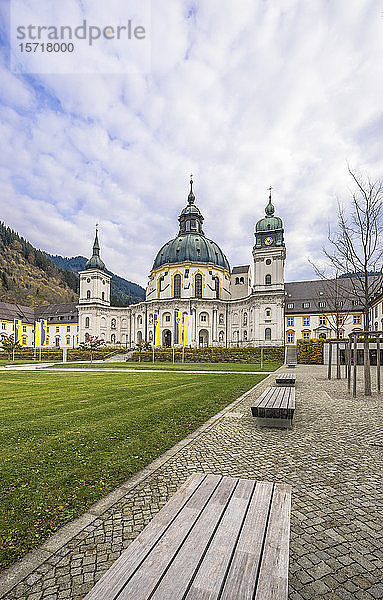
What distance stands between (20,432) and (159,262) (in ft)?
210

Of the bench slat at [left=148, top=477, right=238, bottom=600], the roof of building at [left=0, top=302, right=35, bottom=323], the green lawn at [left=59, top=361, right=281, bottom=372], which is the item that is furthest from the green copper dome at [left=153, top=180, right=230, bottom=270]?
the bench slat at [left=148, top=477, right=238, bottom=600]

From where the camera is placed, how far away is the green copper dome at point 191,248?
6631 centimetres

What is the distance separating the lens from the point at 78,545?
10.0ft

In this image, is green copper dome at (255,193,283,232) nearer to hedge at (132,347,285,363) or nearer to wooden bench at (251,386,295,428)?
hedge at (132,347,285,363)

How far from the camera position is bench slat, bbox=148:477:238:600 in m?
1.76

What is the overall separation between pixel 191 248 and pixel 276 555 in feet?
214

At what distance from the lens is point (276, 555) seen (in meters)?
2.07

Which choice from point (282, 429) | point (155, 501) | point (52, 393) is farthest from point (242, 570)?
point (52, 393)

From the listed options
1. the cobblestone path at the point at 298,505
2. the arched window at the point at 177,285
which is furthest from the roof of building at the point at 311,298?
the cobblestone path at the point at 298,505

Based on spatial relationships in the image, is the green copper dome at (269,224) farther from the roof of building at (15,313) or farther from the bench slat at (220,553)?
the bench slat at (220,553)

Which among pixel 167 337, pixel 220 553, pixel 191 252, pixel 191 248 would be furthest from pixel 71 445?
pixel 191 248

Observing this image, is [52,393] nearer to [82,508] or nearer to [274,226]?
[82,508]

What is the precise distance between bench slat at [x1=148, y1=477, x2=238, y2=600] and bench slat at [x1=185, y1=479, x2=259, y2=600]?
0.04 metres

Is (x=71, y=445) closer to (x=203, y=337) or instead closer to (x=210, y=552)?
(x=210, y=552)
